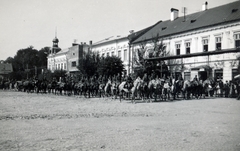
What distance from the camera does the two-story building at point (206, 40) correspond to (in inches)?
1030

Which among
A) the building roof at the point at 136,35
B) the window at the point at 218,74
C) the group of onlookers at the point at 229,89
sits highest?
the building roof at the point at 136,35

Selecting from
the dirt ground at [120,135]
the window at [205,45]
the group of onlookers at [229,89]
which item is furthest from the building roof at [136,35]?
the dirt ground at [120,135]

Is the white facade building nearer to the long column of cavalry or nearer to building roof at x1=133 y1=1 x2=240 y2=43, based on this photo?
building roof at x1=133 y1=1 x2=240 y2=43

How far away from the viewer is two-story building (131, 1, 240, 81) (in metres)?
26.2

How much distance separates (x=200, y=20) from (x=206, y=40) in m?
3.61

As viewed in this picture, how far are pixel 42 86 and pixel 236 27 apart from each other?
76.7 ft

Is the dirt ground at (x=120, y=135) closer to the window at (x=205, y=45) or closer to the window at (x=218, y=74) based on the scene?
the window at (x=218, y=74)

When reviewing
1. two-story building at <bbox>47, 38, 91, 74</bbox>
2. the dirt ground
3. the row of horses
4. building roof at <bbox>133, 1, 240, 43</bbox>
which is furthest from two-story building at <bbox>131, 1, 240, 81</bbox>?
two-story building at <bbox>47, 38, 91, 74</bbox>

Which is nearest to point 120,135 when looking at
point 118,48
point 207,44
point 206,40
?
point 207,44

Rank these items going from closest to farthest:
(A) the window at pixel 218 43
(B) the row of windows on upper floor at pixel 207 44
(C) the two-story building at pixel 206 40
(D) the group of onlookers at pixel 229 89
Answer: (D) the group of onlookers at pixel 229 89 < (B) the row of windows on upper floor at pixel 207 44 < (C) the two-story building at pixel 206 40 < (A) the window at pixel 218 43

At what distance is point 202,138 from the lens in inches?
251

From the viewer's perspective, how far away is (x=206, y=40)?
30.3 metres

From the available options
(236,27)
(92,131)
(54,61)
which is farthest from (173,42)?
(54,61)

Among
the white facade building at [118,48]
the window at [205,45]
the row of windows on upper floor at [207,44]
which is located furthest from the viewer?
the white facade building at [118,48]
